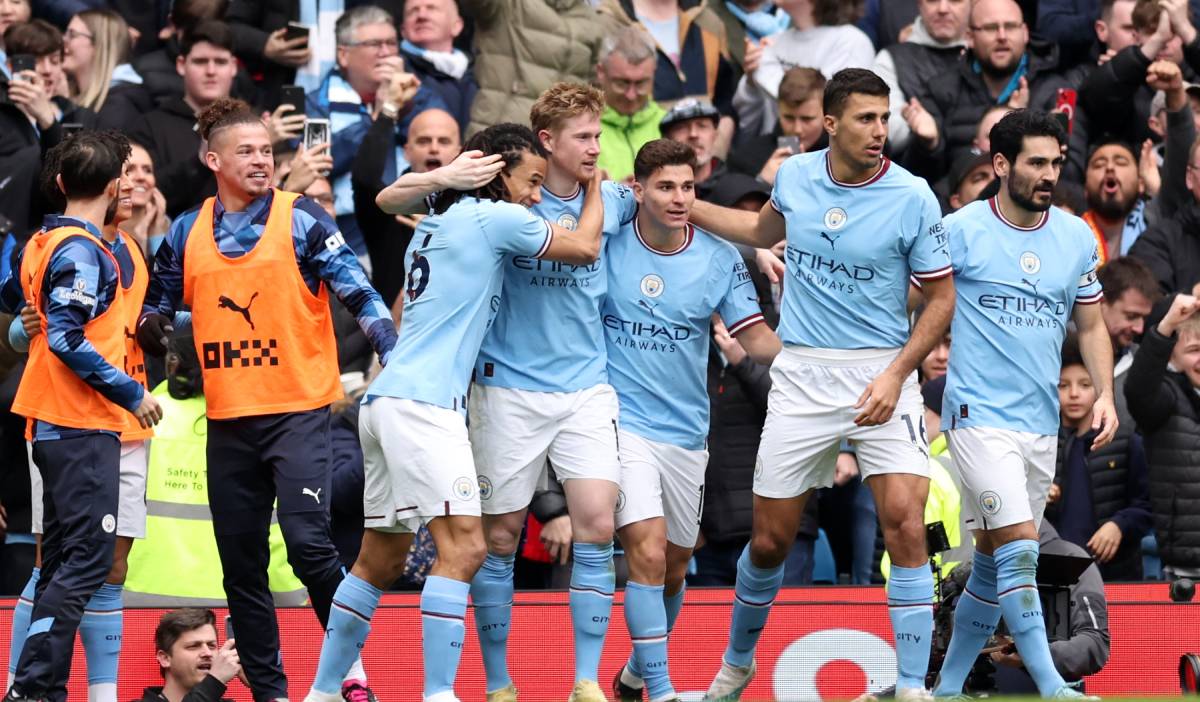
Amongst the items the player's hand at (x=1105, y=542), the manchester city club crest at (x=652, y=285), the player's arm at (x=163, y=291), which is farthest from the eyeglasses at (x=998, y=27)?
the player's arm at (x=163, y=291)

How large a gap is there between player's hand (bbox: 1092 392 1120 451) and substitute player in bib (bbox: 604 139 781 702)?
Result: 1.60m

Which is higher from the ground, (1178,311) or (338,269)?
(338,269)

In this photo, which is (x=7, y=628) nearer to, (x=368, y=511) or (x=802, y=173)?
(x=368, y=511)

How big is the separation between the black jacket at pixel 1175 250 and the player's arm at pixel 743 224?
13.7 ft

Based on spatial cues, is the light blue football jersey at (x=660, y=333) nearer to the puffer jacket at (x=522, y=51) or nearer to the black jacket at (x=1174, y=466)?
the black jacket at (x=1174, y=466)

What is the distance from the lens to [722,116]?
1418 cm

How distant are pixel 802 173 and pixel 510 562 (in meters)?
2.34

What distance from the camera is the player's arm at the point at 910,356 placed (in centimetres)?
899

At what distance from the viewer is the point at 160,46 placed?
1477cm

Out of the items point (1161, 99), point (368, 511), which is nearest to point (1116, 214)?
point (1161, 99)

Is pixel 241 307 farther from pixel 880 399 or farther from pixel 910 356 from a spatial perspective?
pixel 910 356

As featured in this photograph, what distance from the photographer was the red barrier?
34.0 feet

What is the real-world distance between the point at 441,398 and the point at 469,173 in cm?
101

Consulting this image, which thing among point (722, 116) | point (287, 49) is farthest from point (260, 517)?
point (722, 116)
